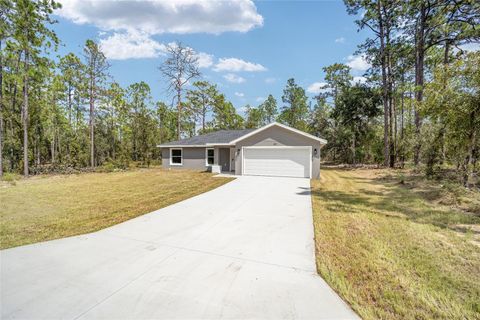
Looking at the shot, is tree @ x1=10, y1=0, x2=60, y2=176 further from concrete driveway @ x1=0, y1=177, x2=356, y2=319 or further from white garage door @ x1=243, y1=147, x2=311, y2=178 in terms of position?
concrete driveway @ x1=0, y1=177, x2=356, y2=319

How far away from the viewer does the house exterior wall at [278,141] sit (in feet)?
44.6

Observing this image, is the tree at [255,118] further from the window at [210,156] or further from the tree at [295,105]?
the window at [210,156]

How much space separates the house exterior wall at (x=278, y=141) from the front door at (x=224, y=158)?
2.88 meters

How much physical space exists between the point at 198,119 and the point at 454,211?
107 ft

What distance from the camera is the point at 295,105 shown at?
36.2m

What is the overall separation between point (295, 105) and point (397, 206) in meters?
31.1

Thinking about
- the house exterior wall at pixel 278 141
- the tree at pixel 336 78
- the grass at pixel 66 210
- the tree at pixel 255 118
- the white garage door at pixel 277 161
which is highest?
the tree at pixel 336 78

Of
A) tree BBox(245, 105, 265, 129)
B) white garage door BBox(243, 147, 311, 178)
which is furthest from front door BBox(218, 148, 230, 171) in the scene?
tree BBox(245, 105, 265, 129)

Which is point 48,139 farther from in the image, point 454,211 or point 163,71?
point 454,211

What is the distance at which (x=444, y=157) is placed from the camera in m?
11.0

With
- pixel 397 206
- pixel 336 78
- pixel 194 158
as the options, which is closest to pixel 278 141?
pixel 194 158

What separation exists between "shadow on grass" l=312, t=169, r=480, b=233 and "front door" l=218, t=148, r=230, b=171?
9.18 metres

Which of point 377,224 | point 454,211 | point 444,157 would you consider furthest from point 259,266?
point 444,157

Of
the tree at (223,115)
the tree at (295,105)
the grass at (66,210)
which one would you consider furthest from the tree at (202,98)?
the grass at (66,210)
